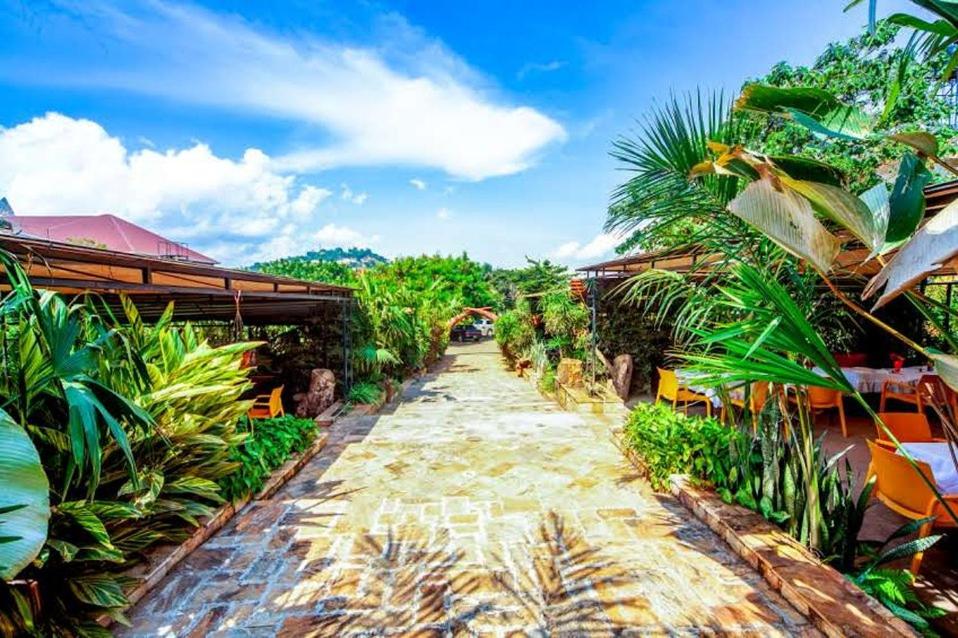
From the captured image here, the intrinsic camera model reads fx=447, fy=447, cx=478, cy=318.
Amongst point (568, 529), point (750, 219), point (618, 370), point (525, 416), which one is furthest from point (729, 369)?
point (618, 370)

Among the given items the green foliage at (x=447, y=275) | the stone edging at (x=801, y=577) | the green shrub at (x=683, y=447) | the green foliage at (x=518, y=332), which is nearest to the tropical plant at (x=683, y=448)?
the green shrub at (x=683, y=447)

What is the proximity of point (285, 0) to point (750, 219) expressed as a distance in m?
5.90

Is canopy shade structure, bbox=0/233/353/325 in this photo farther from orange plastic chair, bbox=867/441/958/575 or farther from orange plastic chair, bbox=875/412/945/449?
orange plastic chair, bbox=875/412/945/449

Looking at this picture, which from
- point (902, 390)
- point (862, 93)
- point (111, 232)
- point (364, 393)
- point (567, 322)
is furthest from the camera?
point (862, 93)

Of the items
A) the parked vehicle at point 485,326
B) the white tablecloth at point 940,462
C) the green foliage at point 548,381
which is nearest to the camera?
the white tablecloth at point 940,462

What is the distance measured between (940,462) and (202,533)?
5.55 meters

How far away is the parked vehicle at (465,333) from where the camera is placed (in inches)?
1133

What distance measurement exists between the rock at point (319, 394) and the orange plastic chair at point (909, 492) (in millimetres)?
7878

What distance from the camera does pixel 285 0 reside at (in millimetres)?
5297

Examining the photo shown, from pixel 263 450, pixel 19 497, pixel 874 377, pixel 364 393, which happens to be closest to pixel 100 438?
pixel 19 497

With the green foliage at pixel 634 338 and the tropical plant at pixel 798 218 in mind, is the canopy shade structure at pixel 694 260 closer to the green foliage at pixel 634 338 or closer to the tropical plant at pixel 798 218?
the tropical plant at pixel 798 218

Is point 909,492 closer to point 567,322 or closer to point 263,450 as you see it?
point 263,450

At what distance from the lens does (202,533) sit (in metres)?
3.49

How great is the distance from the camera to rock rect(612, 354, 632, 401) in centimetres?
908
